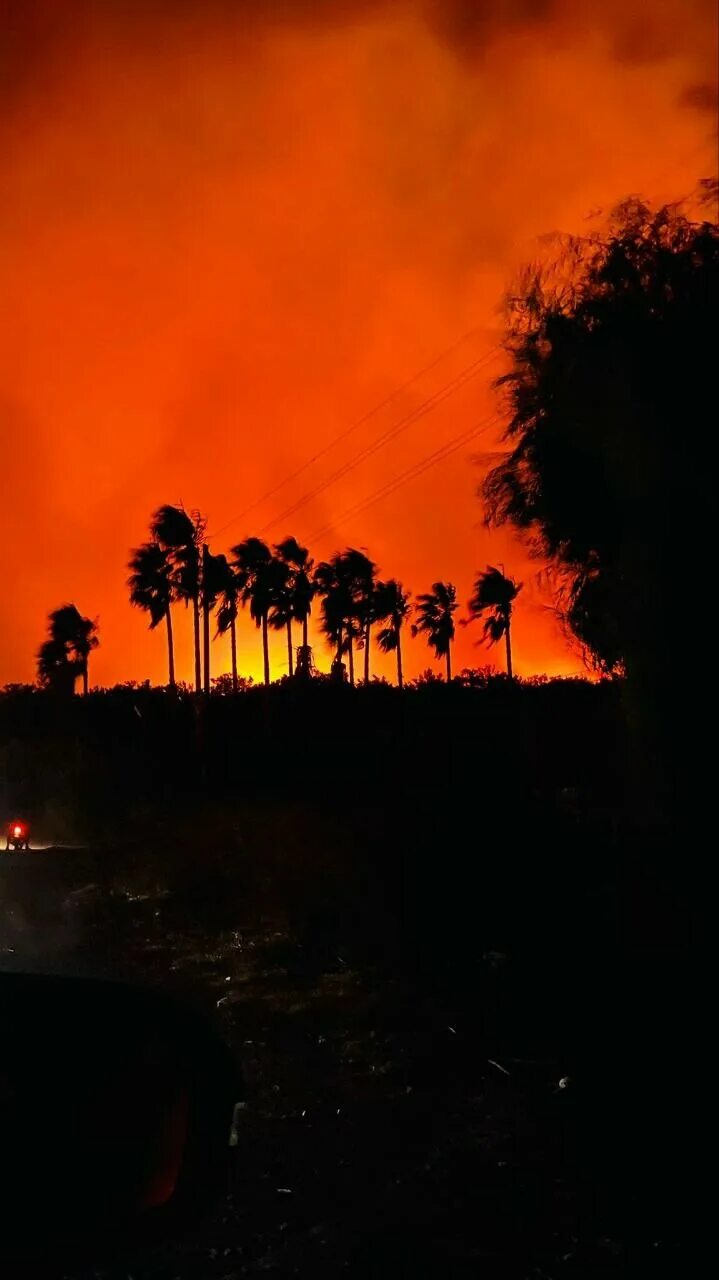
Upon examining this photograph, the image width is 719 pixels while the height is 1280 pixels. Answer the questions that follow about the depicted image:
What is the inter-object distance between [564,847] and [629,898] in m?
3.14

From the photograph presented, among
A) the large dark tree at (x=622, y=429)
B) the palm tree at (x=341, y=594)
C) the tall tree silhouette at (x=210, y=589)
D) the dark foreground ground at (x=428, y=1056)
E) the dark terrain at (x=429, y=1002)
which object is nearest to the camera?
the dark foreground ground at (x=428, y=1056)

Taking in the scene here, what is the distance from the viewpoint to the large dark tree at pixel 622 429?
1733cm

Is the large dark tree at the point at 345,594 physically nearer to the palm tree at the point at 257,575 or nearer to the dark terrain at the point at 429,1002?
the palm tree at the point at 257,575

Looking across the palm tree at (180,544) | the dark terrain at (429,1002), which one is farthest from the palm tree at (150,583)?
the dark terrain at (429,1002)

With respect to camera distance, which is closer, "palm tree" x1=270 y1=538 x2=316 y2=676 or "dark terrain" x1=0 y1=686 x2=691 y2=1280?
"dark terrain" x1=0 y1=686 x2=691 y2=1280

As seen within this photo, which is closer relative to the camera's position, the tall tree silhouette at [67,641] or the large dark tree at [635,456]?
the large dark tree at [635,456]

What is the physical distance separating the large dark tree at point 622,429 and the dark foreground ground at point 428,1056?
4221 millimetres

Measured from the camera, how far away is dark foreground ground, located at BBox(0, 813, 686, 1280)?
5645 mm

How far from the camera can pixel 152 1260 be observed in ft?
18.0

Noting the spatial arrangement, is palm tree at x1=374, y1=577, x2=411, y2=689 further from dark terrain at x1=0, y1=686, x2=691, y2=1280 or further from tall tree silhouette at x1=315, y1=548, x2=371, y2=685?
dark terrain at x1=0, y1=686, x2=691, y2=1280

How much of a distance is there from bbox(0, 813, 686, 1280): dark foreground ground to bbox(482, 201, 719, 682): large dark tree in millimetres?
4221

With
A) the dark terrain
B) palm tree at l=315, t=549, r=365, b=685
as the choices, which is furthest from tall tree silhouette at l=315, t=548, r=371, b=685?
the dark terrain

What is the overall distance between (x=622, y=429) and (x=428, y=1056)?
35.0ft

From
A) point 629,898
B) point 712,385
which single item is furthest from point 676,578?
point 629,898
